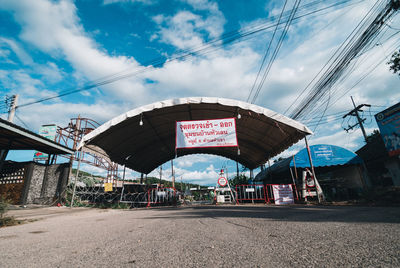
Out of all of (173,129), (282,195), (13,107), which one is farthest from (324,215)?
(13,107)

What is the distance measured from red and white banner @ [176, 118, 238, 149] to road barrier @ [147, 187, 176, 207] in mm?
5817

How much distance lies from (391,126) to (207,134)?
10.9 m

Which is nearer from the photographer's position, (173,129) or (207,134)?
(207,134)

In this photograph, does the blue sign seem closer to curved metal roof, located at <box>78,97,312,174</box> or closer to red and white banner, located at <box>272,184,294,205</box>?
curved metal roof, located at <box>78,97,312,174</box>

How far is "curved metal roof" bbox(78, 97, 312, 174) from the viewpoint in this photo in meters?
9.87

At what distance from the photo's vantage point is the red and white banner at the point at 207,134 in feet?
32.4

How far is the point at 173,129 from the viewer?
1420 centimetres

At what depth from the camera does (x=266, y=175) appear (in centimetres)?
1703

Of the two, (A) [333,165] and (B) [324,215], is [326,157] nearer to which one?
(A) [333,165]

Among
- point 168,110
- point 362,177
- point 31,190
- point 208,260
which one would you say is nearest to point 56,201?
point 31,190

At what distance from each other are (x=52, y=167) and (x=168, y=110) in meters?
8.96

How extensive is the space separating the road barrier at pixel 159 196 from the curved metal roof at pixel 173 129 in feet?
12.6

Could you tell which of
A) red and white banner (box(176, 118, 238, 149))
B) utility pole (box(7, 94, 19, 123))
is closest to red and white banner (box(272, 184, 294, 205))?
red and white banner (box(176, 118, 238, 149))

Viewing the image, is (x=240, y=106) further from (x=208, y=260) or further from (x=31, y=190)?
(x=31, y=190)
